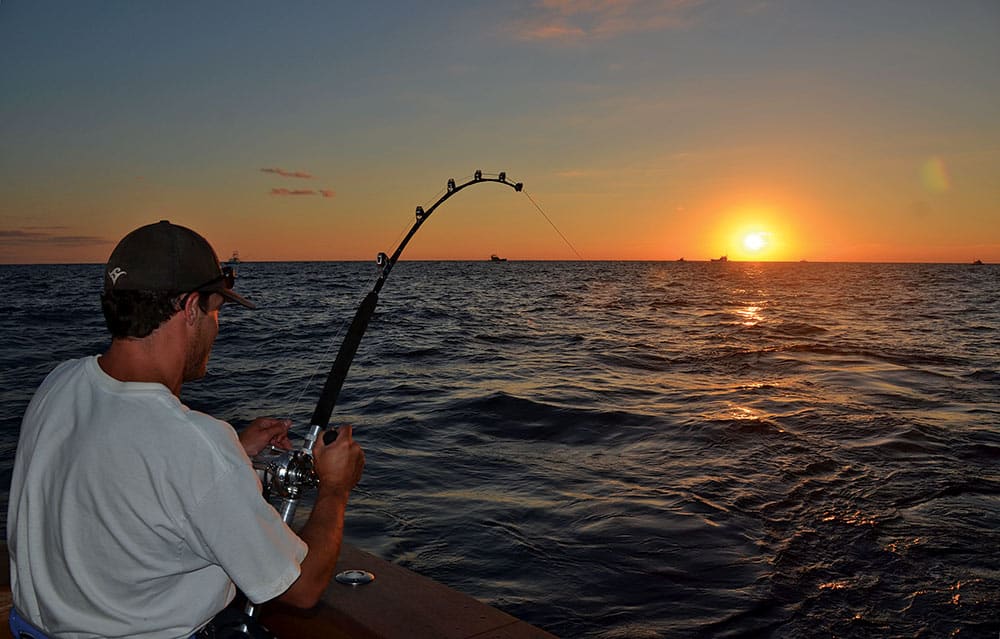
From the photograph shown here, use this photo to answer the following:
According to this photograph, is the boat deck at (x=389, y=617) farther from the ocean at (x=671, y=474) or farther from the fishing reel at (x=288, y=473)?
the ocean at (x=671, y=474)

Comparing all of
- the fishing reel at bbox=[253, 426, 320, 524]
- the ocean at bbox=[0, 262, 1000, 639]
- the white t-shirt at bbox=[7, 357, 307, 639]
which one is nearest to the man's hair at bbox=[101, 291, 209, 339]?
the white t-shirt at bbox=[7, 357, 307, 639]

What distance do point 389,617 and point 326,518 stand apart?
0.87 m

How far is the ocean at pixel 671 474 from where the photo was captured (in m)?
4.57

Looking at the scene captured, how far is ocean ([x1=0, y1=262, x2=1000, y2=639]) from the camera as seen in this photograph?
4.57 meters

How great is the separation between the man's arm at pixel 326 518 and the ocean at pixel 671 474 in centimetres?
268

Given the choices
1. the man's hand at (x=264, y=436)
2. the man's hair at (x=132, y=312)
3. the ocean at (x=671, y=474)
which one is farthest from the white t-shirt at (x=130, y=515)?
the ocean at (x=671, y=474)

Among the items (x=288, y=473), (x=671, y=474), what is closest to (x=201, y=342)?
(x=288, y=473)

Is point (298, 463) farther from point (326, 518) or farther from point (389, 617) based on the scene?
point (389, 617)

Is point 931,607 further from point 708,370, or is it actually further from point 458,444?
point 708,370

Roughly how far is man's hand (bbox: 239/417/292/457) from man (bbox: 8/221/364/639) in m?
0.53

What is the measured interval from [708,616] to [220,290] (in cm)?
360

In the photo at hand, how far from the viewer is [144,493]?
157cm

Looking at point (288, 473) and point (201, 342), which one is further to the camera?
point (288, 473)

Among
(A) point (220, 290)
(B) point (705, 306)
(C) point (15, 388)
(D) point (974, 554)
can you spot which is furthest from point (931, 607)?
(B) point (705, 306)
